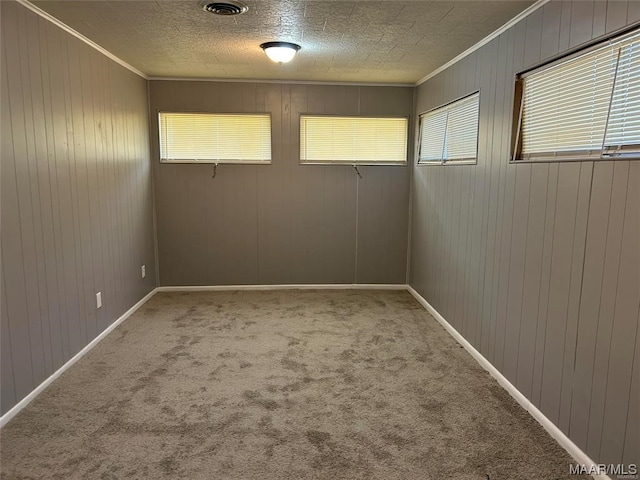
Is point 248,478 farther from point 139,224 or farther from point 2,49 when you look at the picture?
point 139,224

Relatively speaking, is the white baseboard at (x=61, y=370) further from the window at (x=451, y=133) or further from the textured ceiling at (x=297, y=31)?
the window at (x=451, y=133)

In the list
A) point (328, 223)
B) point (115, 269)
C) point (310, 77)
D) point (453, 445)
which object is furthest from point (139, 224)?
point (453, 445)

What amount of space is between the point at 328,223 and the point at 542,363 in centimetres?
306

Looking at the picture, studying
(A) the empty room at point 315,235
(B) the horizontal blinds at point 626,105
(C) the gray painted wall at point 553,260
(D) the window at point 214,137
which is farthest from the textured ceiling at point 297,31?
(B) the horizontal blinds at point 626,105

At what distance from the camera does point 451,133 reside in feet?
13.1

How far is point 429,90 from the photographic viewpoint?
14.9 ft

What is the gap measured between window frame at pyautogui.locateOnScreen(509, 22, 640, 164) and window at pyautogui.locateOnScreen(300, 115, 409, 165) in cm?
233

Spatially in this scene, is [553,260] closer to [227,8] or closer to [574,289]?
[574,289]

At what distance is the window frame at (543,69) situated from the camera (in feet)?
6.45

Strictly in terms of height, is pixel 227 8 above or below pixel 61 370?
above

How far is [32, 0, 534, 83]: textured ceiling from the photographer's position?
2.63 metres

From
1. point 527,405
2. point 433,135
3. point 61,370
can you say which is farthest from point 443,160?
point 61,370

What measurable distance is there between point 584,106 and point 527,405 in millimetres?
1712

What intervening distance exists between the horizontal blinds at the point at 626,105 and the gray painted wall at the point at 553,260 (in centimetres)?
9
